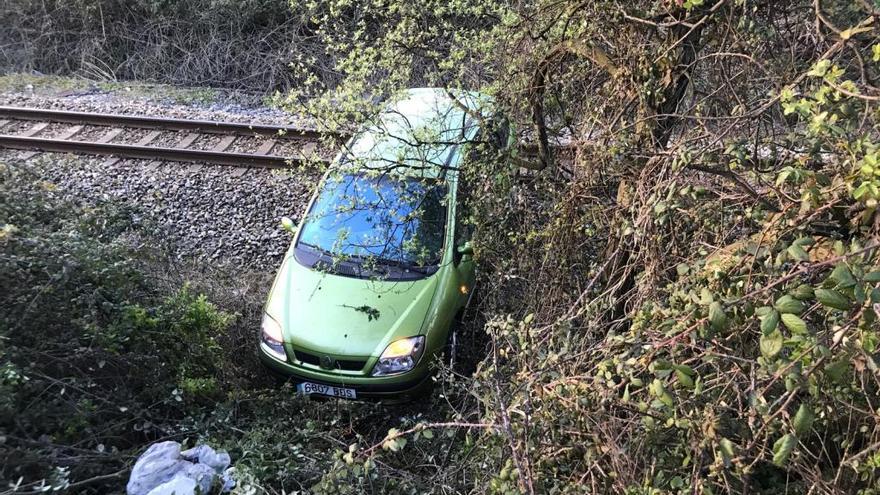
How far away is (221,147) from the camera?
8.14 metres

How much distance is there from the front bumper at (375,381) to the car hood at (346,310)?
8.5 inches

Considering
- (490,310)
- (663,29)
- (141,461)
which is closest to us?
(663,29)

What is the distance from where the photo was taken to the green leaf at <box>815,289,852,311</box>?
141 centimetres

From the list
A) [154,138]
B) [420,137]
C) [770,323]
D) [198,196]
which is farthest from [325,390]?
[154,138]

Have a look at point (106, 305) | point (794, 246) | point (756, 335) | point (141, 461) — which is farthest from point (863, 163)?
point (106, 305)

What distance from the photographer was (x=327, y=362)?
4.66m

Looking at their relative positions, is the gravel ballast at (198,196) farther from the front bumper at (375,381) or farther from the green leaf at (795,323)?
the green leaf at (795,323)

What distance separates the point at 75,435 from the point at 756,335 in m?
4.01

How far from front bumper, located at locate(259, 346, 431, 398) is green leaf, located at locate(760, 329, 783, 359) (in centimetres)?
340

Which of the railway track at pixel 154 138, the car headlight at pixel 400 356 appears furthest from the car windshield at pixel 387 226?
the railway track at pixel 154 138

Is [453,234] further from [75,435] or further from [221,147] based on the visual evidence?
[221,147]

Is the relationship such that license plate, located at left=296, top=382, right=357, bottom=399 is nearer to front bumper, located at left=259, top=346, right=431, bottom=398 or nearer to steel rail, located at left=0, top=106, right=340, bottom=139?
front bumper, located at left=259, top=346, right=431, bottom=398

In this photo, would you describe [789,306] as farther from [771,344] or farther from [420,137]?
[420,137]

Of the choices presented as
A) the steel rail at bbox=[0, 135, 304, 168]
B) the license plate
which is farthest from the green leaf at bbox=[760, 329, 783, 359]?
the steel rail at bbox=[0, 135, 304, 168]
